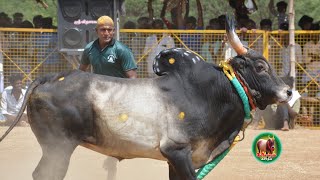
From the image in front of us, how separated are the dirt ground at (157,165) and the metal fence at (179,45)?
276 cm

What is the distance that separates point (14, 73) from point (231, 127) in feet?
31.2

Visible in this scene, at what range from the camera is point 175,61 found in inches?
291

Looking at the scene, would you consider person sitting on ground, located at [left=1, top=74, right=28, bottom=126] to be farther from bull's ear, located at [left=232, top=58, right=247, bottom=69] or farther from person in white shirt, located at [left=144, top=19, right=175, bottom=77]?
bull's ear, located at [left=232, top=58, right=247, bottom=69]

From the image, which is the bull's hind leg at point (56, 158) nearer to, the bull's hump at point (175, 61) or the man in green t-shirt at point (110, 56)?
the bull's hump at point (175, 61)

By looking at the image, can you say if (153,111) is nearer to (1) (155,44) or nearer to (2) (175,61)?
(2) (175,61)

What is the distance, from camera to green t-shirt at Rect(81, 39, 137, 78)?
8.31m

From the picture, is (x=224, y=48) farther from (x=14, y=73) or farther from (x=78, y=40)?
(x=14, y=73)

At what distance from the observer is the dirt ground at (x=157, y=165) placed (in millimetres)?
10086

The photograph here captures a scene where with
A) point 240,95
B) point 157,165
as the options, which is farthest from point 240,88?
point 157,165

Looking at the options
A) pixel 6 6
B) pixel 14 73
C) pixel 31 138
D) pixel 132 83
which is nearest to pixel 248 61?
pixel 132 83

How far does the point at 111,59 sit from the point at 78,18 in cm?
734

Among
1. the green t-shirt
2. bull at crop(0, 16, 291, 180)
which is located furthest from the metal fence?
bull at crop(0, 16, 291, 180)

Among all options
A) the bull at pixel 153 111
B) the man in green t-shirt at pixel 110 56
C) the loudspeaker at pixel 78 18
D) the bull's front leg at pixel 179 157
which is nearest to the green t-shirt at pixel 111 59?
the man in green t-shirt at pixel 110 56

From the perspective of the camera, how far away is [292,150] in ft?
41.4
